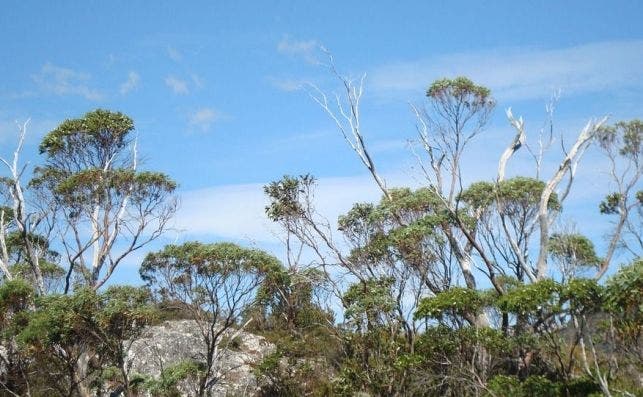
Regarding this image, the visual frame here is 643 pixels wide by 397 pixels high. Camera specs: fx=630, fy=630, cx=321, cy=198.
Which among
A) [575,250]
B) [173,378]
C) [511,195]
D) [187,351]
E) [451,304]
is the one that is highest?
[511,195]

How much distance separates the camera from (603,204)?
86.2 ft

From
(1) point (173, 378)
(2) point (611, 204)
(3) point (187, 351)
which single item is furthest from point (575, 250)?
(3) point (187, 351)

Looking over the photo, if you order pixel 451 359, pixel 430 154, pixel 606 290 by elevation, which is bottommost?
pixel 451 359

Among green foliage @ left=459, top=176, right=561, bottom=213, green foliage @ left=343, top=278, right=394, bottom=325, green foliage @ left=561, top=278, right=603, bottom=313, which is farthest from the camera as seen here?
green foliage @ left=459, top=176, right=561, bottom=213

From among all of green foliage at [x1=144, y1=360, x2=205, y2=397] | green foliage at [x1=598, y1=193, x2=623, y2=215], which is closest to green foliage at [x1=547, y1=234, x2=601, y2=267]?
green foliage at [x1=598, y1=193, x2=623, y2=215]

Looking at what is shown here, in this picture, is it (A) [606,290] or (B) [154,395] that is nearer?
(A) [606,290]

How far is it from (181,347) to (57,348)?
944cm

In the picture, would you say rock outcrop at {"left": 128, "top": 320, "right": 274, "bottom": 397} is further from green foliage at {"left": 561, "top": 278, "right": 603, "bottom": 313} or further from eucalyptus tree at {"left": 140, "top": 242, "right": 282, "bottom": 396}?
green foliage at {"left": 561, "top": 278, "right": 603, "bottom": 313}

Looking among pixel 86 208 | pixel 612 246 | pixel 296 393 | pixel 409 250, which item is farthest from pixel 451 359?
pixel 86 208

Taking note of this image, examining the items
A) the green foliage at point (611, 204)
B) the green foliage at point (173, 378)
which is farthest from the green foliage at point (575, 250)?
the green foliage at point (173, 378)

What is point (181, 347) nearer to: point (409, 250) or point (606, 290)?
point (409, 250)

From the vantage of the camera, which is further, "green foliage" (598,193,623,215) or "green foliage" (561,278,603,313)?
"green foliage" (598,193,623,215)

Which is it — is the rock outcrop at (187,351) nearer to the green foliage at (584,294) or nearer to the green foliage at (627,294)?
the green foliage at (584,294)

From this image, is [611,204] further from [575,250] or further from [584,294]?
[584,294]
